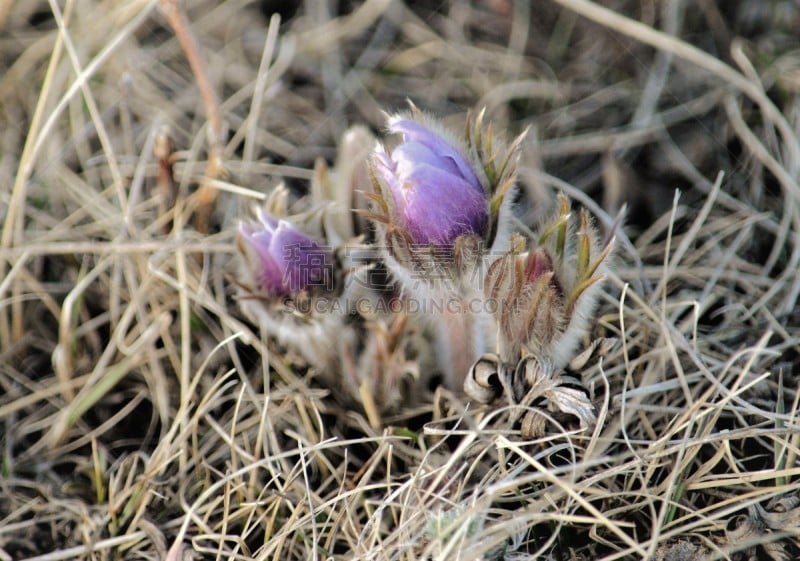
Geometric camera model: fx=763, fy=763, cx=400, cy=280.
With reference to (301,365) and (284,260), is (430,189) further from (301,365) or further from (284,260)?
(301,365)

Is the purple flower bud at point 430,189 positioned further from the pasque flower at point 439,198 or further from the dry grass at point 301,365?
the dry grass at point 301,365

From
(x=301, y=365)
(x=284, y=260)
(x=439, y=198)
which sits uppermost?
(x=439, y=198)

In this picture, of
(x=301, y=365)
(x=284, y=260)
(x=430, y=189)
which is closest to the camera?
(x=430, y=189)

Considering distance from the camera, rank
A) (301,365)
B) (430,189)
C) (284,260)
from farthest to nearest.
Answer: (301,365), (284,260), (430,189)

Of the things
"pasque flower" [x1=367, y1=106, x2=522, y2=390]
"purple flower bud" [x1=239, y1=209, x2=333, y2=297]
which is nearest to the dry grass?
"purple flower bud" [x1=239, y1=209, x2=333, y2=297]

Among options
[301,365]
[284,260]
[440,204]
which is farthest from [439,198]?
[301,365]

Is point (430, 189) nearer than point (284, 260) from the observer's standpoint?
Yes
